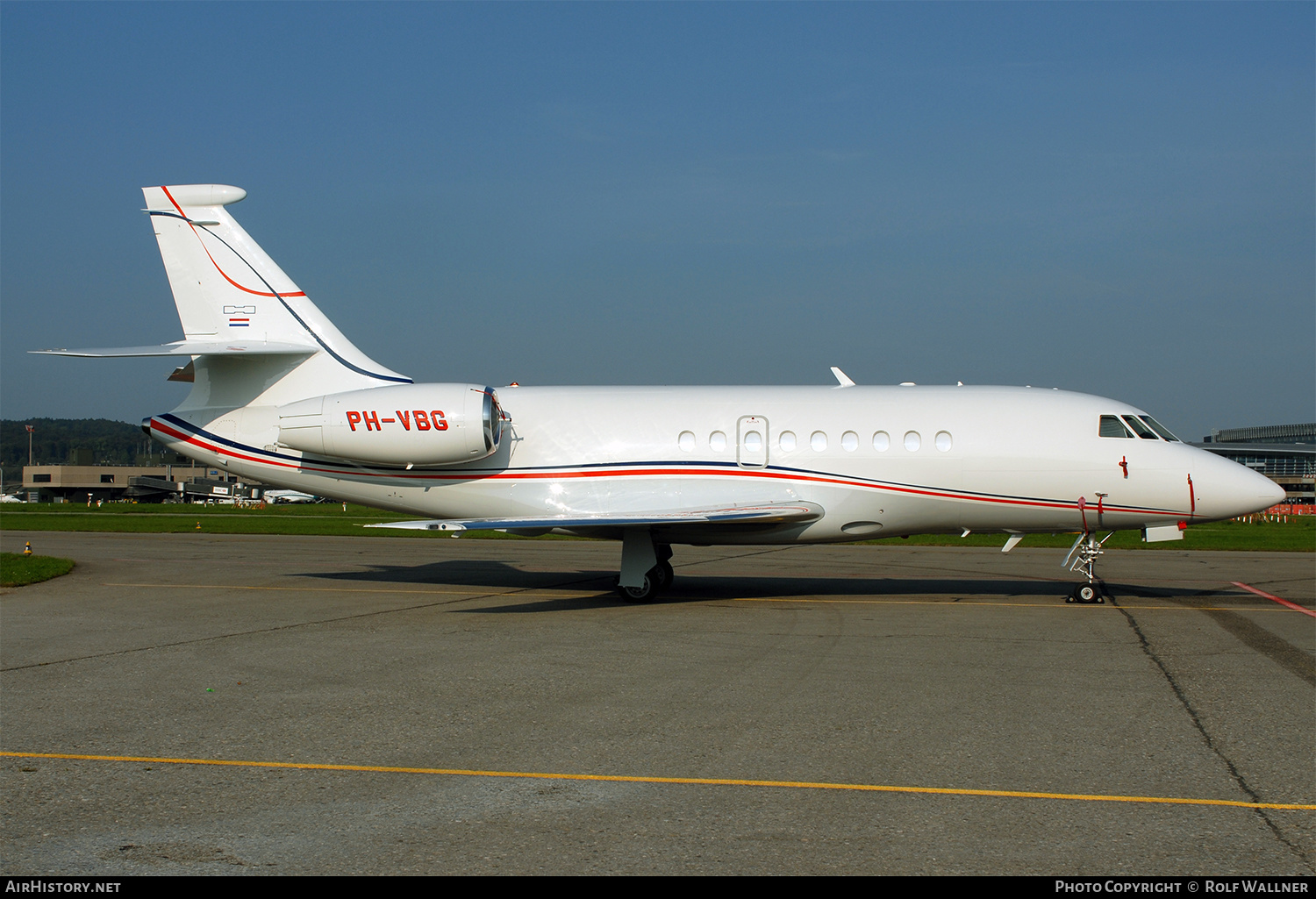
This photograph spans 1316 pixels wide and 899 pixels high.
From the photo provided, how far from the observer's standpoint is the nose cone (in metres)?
15.1

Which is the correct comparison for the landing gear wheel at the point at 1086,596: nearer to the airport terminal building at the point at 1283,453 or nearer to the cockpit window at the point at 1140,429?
the cockpit window at the point at 1140,429

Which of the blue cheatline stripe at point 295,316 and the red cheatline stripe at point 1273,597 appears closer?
the red cheatline stripe at point 1273,597

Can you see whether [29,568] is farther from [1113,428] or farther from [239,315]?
[1113,428]

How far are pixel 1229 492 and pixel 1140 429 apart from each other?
1537mm

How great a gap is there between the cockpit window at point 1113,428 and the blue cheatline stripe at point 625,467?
111cm

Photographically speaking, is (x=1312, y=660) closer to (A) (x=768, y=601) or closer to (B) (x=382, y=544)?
(A) (x=768, y=601)

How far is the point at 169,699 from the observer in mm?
8438

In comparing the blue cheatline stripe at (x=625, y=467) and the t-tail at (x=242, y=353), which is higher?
the t-tail at (x=242, y=353)

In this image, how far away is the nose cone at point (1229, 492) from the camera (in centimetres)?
1513

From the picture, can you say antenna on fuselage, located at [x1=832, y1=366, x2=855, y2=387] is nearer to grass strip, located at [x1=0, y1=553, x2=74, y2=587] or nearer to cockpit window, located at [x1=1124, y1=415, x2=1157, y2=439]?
cockpit window, located at [x1=1124, y1=415, x2=1157, y2=439]

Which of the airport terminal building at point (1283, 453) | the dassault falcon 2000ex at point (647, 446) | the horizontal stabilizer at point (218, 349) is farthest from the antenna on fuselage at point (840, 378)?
the airport terminal building at point (1283, 453)

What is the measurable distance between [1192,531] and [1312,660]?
30.3 m

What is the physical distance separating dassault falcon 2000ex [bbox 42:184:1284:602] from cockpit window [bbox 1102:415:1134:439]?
34 mm

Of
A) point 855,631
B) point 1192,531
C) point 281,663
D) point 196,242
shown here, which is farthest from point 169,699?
point 1192,531
